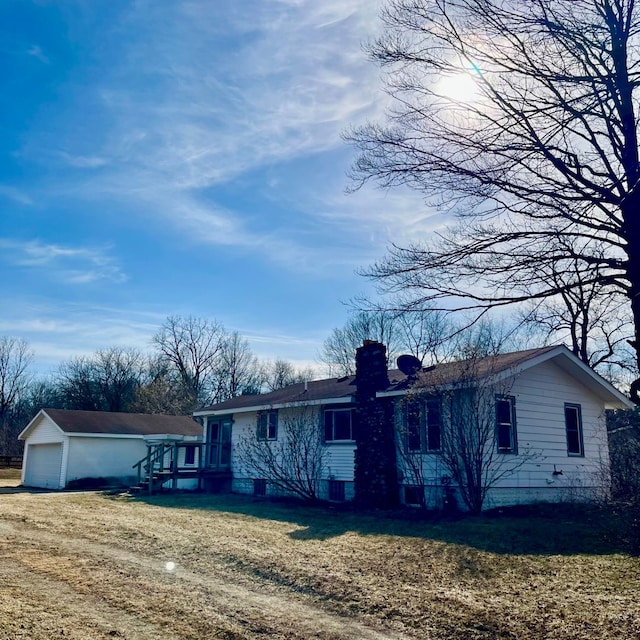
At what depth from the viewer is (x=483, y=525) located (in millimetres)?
11648

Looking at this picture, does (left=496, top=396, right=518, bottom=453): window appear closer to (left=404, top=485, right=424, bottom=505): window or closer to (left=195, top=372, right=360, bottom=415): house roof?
(left=404, top=485, right=424, bottom=505): window

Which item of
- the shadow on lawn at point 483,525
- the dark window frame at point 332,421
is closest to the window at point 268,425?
the dark window frame at point 332,421

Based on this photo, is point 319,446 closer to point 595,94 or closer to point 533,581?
point 533,581

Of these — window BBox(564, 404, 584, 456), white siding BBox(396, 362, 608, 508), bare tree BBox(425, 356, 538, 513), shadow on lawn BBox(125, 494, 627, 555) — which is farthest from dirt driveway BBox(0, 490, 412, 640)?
window BBox(564, 404, 584, 456)

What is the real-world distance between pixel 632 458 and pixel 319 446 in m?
10.3

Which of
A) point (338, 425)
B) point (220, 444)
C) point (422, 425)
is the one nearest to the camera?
point (422, 425)

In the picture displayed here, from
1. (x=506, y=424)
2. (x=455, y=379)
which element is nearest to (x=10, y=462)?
(x=506, y=424)

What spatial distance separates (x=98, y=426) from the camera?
93.2 ft

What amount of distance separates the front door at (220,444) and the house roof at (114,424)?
21.1ft

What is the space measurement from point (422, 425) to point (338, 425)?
3531 millimetres

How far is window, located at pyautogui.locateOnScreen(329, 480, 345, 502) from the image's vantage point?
18125mm

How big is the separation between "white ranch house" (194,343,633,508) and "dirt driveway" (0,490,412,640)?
5.79 m

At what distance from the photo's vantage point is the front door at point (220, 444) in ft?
77.3

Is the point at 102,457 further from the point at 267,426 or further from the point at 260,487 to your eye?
the point at 267,426
